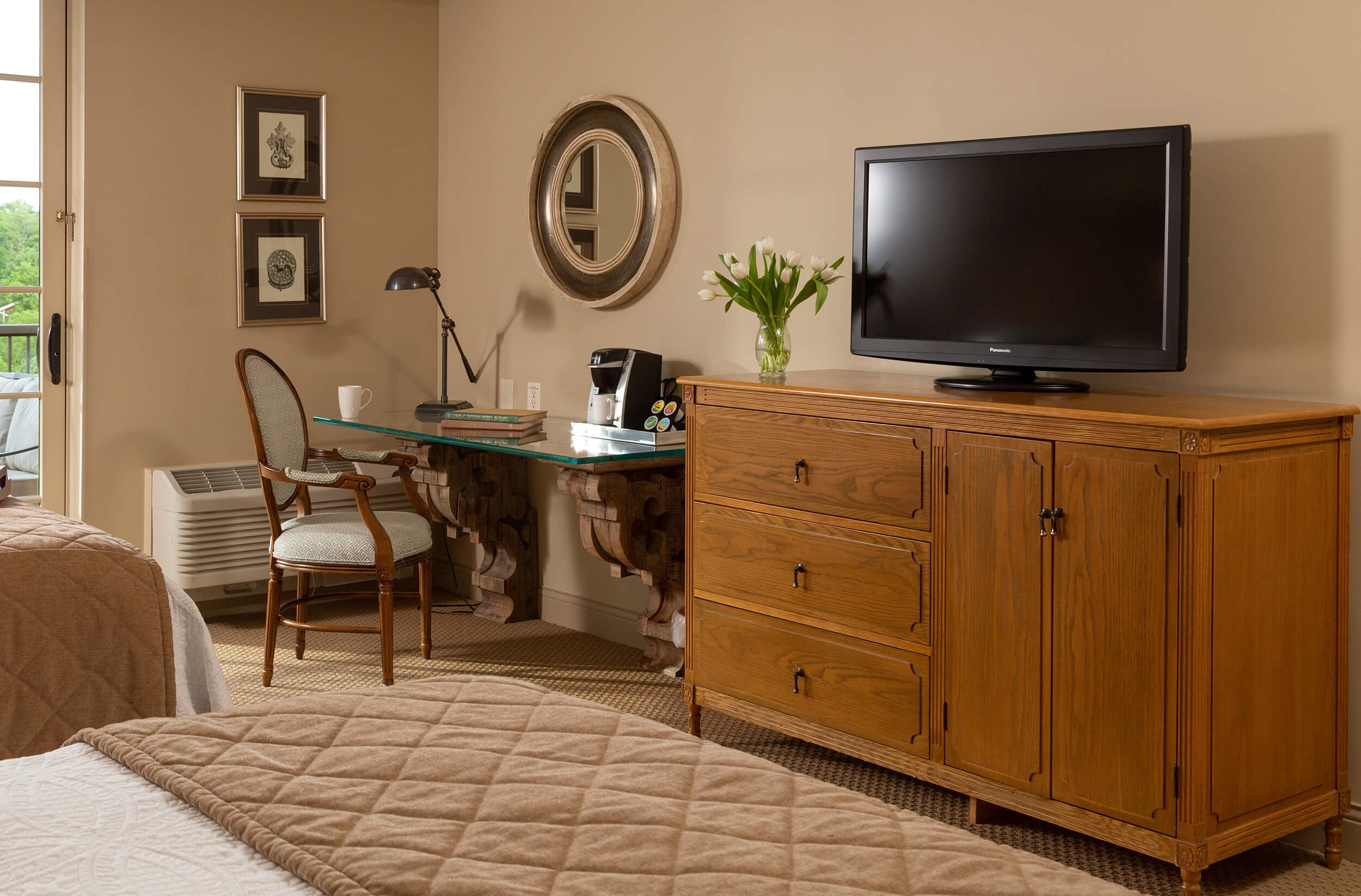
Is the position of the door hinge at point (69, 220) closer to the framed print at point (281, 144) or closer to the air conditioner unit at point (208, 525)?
the framed print at point (281, 144)

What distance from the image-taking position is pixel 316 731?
1.51 m

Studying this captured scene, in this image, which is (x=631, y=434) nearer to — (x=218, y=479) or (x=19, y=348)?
(x=218, y=479)

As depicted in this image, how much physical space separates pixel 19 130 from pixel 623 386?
7.62 feet

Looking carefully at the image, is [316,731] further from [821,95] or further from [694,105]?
[694,105]

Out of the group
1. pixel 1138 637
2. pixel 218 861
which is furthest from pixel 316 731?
pixel 1138 637

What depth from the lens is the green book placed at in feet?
12.5

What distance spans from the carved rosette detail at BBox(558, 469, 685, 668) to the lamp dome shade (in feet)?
3.29

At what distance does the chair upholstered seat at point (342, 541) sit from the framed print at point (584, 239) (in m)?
1.10

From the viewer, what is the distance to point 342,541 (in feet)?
12.1

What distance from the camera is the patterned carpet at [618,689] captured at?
8.31 ft

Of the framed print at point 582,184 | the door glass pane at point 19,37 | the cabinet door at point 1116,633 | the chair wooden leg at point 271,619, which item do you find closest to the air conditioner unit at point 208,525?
the chair wooden leg at point 271,619

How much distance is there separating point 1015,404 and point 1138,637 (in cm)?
51

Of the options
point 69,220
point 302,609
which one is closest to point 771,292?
point 302,609

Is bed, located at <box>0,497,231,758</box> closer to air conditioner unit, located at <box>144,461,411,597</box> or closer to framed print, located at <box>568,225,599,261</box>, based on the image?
air conditioner unit, located at <box>144,461,411,597</box>
